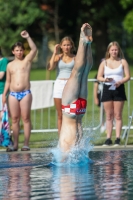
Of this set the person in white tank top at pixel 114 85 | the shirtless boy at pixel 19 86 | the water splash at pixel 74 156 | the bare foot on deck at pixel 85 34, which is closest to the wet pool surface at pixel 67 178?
the water splash at pixel 74 156

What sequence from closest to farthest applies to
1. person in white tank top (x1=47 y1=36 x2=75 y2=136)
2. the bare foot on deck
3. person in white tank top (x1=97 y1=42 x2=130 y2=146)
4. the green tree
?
the bare foot on deck < person in white tank top (x1=47 y1=36 x2=75 y2=136) < person in white tank top (x1=97 y1=42 x2=130 y2=146) < the green tree

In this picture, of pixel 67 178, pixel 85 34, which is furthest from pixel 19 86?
pixel 67 178

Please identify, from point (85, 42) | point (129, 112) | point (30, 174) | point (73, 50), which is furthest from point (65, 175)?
point (129, 112)

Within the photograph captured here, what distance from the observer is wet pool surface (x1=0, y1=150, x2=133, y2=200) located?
8.08 metres

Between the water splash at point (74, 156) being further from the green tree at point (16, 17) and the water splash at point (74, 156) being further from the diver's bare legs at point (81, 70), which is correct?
the green tree at point (16, 17)

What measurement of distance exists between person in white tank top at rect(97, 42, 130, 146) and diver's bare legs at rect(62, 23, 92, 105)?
118 inches

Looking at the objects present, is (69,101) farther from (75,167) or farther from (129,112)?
(129,112)

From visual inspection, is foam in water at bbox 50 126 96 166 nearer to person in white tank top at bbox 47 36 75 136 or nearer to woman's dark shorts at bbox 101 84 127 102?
person in white tank top at bbox 47 36 75 136

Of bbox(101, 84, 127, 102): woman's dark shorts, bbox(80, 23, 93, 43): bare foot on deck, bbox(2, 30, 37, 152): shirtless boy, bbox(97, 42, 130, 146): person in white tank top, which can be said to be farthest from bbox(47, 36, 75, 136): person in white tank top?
bbox(80, 23, 93, 43): bare foot on deck

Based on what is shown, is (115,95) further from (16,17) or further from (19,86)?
(16,17)

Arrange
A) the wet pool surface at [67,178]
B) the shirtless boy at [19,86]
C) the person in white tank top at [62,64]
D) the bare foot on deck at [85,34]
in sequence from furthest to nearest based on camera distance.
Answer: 1. the person in white tank top at [62,64]
2. the shirtless boy at [19,86]
3. the bare foot on deck at [85,34]
4. the wet pool surface at [67,178]

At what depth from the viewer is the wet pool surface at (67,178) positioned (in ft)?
26.5

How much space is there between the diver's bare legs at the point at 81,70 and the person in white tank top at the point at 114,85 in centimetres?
300

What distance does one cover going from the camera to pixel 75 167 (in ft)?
33.8
